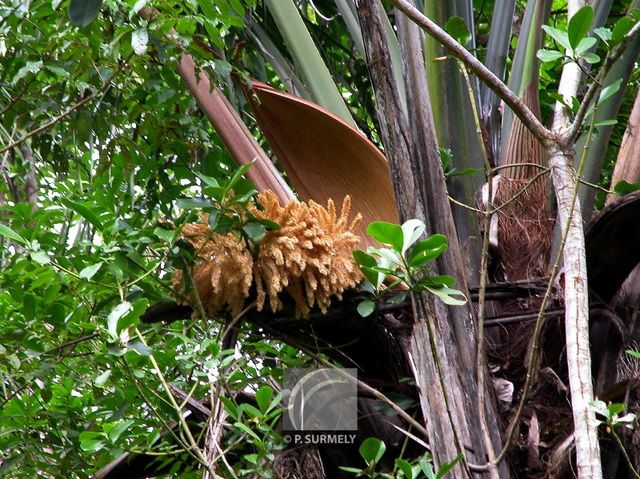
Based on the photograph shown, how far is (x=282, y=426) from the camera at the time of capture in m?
1.35

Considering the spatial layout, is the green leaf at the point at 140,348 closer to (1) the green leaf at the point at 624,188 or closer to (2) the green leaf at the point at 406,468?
(2) the green leaf at the point at 406,468

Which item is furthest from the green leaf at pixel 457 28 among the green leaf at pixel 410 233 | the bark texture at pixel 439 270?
the green leaf at pixel 410 233

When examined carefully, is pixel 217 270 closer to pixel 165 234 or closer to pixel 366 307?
pixel 165 234

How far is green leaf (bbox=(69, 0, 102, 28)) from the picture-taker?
88cm

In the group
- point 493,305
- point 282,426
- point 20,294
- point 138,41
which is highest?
point 138,41

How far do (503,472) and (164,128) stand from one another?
3.41 feet

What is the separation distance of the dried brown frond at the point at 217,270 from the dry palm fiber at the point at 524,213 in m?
0.52

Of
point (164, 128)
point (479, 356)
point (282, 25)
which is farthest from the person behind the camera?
point (164, 128)

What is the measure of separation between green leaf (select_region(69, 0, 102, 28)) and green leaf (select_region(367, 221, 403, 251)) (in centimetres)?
41

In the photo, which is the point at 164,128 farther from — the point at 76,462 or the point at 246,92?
the point at 76,462

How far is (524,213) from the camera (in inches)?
59.3

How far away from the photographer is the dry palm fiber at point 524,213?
4.74 ft

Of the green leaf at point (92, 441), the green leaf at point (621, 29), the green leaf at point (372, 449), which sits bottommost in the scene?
the green leaf at point (92, 441)

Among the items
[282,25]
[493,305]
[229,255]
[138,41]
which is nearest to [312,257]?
[229,255]
